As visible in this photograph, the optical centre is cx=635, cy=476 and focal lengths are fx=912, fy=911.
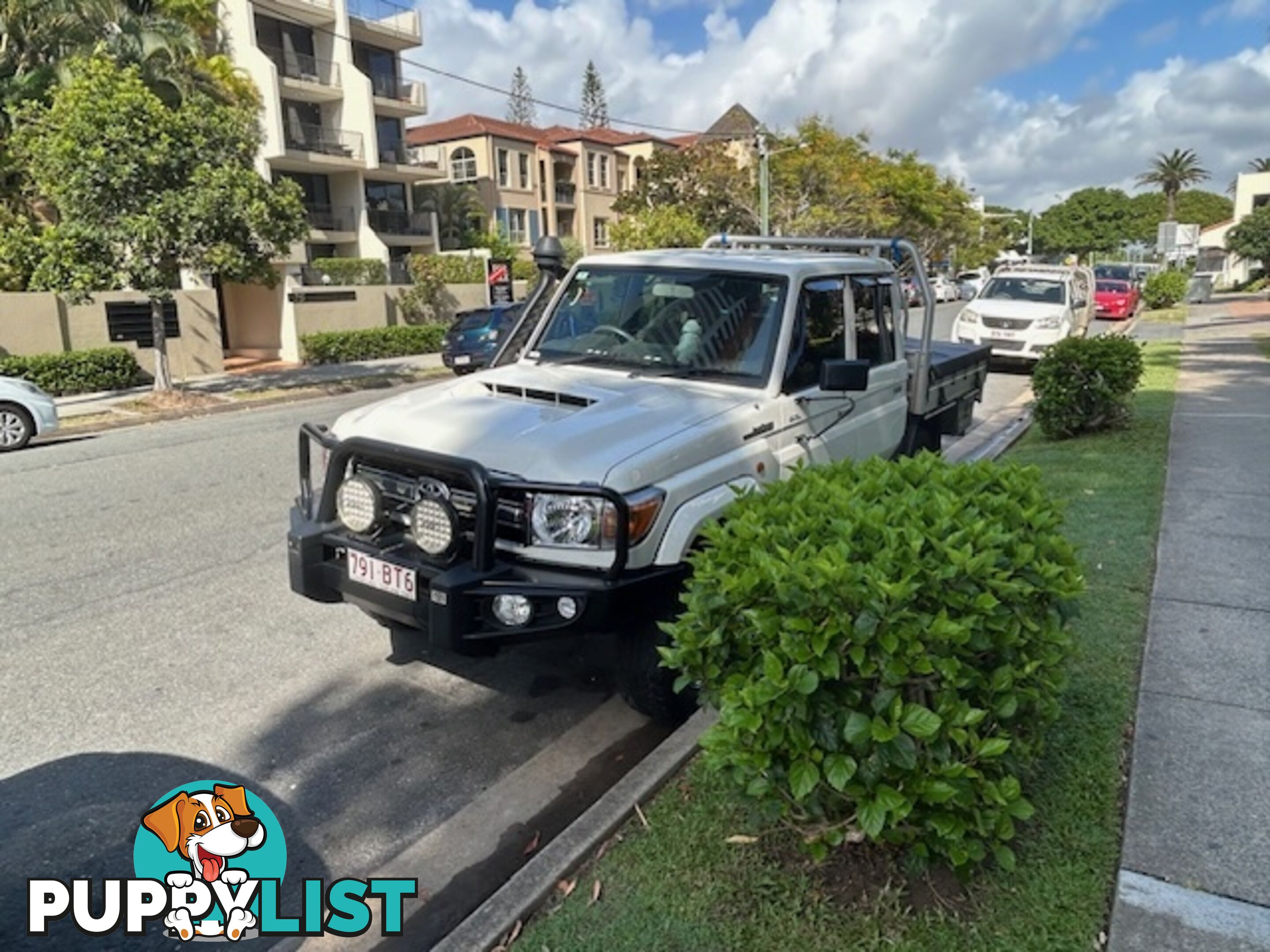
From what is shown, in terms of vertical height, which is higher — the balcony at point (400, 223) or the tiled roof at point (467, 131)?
the tiled roof at point (467, 131)

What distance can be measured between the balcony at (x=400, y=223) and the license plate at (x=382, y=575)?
31.9 m

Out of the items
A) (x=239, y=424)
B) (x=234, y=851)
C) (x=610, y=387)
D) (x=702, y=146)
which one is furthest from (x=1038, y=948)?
(x=702, y=146)

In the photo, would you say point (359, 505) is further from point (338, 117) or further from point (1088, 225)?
point (1088, 225)

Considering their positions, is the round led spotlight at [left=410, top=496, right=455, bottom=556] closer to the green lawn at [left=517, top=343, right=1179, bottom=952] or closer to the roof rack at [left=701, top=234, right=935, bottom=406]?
the green lawn at [left=517, top=343, right=1179, bottom=952]

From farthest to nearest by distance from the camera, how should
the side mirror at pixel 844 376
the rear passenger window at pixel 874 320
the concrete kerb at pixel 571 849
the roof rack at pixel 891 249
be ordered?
the roof rack at pixel 891 249 < the rear passenger window at pixel 874 320 < the side mirror at pixel 844 376 < the concrete kerb at pixel 571 849

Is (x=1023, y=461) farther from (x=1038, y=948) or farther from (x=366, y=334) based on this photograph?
(x=366, y=334)

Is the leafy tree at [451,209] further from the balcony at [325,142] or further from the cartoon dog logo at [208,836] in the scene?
the cartoon dog logo at [208,836]

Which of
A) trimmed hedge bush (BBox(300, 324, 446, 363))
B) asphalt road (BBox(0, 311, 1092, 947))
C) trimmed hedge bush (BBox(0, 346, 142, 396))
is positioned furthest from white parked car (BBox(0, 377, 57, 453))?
trimmed hedge bush (BBox(300, 324, 446, 363))

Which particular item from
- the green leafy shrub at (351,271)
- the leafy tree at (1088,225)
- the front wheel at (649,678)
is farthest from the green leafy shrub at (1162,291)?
the leafy tree at (1088,225)

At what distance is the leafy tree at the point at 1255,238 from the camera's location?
139ft

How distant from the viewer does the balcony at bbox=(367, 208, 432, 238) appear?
3394cm

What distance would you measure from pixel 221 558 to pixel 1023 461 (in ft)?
21.8

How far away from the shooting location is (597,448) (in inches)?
137

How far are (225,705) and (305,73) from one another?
32.1 metres
